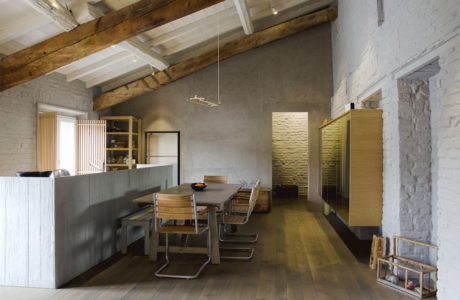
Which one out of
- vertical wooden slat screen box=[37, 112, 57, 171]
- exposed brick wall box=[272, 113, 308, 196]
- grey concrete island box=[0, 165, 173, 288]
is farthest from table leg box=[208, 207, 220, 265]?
exposed brick wall box=[272, 113, 308, 196]

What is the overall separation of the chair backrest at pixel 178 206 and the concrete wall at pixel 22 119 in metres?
3.01

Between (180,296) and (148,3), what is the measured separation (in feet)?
11.5

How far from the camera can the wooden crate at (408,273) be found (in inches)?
135

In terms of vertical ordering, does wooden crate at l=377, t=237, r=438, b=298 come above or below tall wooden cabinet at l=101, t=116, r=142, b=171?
below

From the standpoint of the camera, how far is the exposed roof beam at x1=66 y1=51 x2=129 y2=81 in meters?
6.75

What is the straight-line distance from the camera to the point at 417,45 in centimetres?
347

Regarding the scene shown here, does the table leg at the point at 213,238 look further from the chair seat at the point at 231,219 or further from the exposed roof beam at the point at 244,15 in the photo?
the exposed roof beam at the point at 244,15

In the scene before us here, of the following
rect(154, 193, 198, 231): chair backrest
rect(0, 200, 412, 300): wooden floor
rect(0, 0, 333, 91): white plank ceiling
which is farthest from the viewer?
rect(0, 0, 333, 91): white plank ceiling

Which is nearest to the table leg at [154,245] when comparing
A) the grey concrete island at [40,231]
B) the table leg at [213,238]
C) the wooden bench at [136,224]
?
the wooden bench at [136,224]

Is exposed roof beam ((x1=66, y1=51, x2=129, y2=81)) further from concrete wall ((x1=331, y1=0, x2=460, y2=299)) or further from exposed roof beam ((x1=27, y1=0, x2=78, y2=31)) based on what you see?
concrete wall ((x1=331, y1=0, x2=460, y2=299))

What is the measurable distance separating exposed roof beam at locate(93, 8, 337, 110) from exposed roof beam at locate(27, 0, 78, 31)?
3.31m

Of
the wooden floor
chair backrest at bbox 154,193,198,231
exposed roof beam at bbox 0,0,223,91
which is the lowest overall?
the wooden floor

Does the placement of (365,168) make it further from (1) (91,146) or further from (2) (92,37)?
(1) (91,146)

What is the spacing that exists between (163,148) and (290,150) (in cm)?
397
